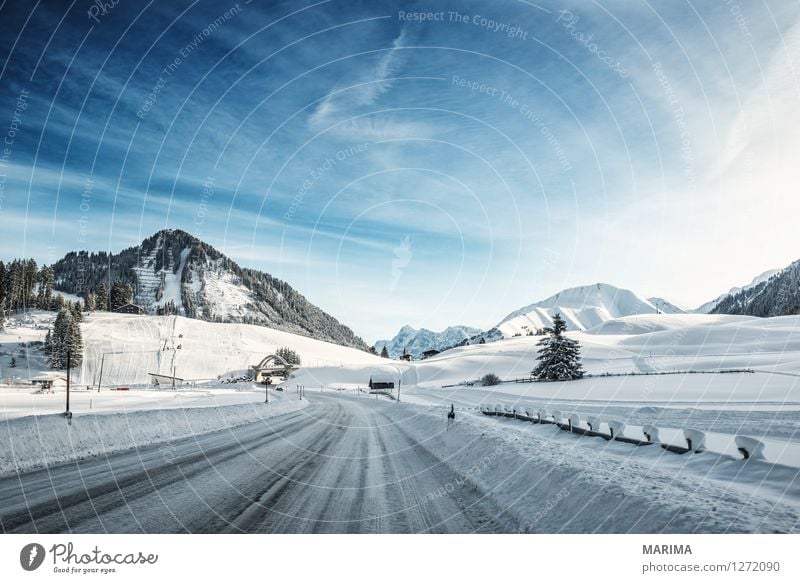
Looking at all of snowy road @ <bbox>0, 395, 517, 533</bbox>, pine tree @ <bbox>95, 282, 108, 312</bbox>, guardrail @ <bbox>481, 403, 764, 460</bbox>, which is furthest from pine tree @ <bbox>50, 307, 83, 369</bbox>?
pine tree @ <bbox>95, 282, 108, 312</bbox>

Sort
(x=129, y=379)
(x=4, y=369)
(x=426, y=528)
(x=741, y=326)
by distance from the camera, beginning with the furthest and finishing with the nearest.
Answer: (x=741, y=326) → (x=129, y=379) → (x=4, y=369) → (x=426, y=528)

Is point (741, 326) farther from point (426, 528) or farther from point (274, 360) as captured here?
point (426, 528)

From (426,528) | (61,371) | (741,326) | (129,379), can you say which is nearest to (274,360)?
(129,379)

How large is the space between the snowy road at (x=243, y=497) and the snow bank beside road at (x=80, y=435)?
88cm

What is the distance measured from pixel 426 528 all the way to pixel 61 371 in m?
106

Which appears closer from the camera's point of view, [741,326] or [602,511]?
[602,511]

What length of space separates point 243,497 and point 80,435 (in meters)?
7.80

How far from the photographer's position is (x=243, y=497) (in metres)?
6.30

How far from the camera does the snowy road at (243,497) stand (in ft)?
17.3

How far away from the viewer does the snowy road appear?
17.3ft

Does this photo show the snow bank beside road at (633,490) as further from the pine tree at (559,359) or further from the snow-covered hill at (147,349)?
the snow-covered hill at (147,349)
